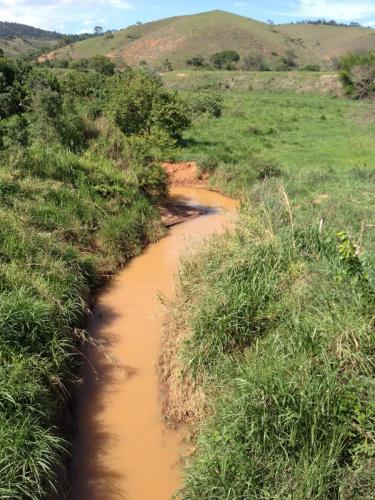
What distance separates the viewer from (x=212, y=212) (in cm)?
→ 1452

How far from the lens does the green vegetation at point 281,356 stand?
4145 mm

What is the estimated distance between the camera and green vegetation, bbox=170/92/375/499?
13.6 ft

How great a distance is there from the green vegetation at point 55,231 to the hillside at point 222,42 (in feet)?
206

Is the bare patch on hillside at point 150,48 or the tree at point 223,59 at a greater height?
the bare patch on hillside at point 150,48

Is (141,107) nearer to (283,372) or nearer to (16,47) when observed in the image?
(283,372)

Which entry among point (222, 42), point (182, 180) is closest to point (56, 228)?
point (182, 180)

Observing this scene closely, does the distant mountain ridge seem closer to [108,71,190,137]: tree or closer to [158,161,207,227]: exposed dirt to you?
[108,71,190,137]: tree

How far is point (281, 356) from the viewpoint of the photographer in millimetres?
4938

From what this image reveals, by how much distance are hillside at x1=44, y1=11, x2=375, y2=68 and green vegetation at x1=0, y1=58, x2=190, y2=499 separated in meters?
62.9

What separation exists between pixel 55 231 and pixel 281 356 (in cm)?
571

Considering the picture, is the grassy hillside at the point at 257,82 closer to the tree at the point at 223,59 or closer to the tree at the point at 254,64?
the tree at the point at 254,64

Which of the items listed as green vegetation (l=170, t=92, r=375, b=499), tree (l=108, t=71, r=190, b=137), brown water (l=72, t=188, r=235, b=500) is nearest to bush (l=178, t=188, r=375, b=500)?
green vegetation (l=170, t=92, r=375, b=499)

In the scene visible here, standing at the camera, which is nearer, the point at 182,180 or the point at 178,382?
the point at 178,382

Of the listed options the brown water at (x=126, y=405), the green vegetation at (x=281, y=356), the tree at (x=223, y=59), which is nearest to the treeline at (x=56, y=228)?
the brown water at (x=126, y=405)
